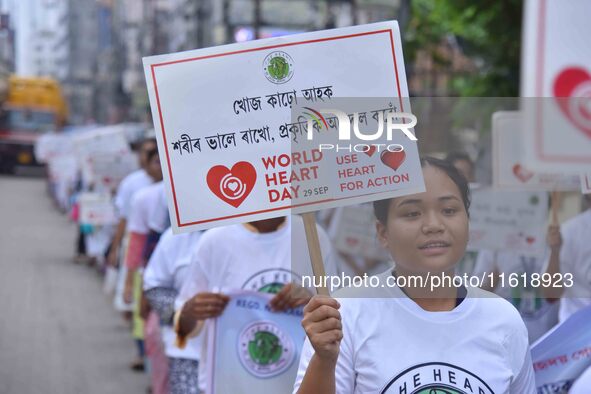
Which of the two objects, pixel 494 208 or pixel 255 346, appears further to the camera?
pixel 255 346

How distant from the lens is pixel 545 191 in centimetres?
407

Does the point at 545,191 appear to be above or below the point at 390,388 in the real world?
above

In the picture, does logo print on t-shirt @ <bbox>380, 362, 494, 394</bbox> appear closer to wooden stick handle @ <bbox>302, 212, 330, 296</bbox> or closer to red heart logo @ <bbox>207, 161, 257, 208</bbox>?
wooden stick handle @ <bbox>302, 212, 330, 296</bbox>

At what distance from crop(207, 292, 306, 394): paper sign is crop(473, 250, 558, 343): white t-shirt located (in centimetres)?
91

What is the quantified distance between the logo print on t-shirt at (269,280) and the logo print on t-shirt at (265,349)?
0.18m

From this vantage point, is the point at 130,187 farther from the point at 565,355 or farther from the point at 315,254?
the point at 315,254

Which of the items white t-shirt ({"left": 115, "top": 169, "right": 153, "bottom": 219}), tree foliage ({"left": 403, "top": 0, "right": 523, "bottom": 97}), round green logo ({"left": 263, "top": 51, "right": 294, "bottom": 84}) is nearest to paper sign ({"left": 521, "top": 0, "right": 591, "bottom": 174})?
round green logo ({"left": 263, "top": 51, "right": 294, "bottom": 84})

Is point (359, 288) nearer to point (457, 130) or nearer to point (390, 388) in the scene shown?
point (390, 388)

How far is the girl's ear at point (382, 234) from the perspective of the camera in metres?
3.44

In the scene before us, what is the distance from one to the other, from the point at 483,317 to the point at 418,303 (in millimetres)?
175

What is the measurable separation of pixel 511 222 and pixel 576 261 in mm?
309

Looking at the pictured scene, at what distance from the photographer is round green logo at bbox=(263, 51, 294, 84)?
142 inches

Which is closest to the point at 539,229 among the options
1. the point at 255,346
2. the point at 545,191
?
the point at 545,191

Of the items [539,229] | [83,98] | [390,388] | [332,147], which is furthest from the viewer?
[83,98]
